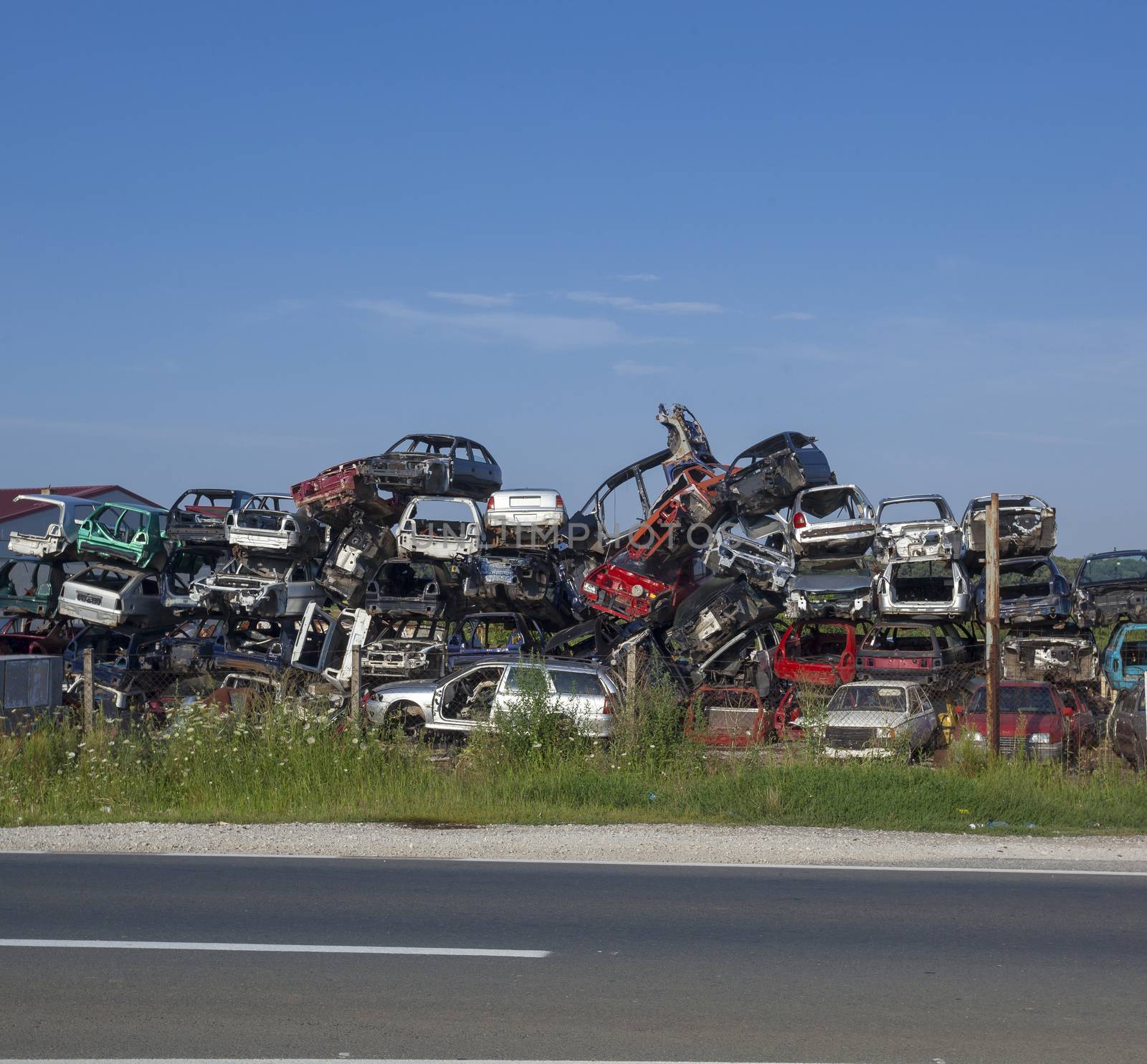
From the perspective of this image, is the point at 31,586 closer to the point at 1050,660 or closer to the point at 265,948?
the point at 1050,660

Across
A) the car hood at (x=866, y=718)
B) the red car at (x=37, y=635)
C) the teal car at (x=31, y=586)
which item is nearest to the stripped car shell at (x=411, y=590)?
the red car at (x=37, y=635)

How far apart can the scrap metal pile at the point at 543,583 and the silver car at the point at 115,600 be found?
0.04 metres

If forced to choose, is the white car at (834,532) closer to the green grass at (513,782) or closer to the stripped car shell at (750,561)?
the stripped car shell at (750,561)

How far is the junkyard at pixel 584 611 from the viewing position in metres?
16.1

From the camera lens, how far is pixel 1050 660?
2061 cm

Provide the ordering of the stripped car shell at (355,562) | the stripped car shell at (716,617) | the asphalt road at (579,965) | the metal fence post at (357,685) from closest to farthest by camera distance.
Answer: the asphalt road at (579,965) → the metal fence post at (357,685) → the stripped car shell at (716,617) → the stripped car shell at (355,562)

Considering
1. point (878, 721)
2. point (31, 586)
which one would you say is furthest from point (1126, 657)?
point (31, 586)

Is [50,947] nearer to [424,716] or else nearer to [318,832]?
[318,832]

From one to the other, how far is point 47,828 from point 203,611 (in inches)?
499

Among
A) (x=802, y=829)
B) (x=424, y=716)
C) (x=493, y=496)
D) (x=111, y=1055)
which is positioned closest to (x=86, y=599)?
(x=493, y=496)

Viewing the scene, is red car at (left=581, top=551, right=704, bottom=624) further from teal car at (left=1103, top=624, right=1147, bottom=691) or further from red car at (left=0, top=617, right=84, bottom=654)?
red car at (left=0, top=617, right=84, bottom=654)

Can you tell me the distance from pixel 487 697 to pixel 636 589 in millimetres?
6128

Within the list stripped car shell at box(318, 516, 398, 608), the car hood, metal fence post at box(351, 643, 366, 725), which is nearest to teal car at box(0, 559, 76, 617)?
stripped car shell at box(318, 516, 398, 608)

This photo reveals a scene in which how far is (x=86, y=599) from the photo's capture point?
23.7 m
